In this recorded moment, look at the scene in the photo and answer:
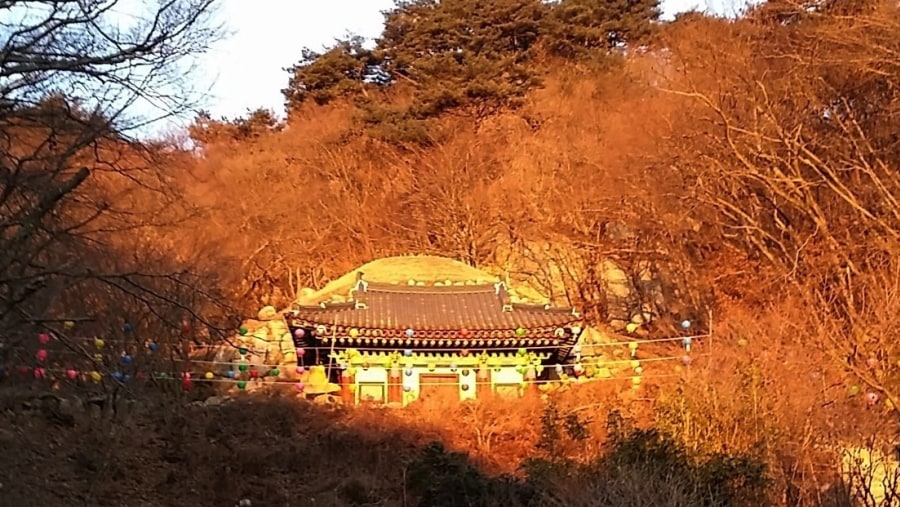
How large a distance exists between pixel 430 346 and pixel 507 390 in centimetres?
126

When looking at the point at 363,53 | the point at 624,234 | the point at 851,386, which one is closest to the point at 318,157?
the point at 363,53

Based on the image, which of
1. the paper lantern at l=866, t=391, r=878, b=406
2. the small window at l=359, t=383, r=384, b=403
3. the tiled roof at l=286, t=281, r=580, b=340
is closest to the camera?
the paper lantern at l=866, t=391, r=878, b=406

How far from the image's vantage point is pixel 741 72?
1447 cm

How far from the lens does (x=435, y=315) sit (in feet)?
46.1

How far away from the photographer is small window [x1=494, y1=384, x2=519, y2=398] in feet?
44.4

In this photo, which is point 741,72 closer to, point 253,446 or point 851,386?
point 851,386

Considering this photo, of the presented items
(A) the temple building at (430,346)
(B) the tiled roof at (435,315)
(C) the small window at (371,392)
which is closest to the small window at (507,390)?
(A) the temple building at (430,346)

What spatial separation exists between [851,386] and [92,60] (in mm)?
8914

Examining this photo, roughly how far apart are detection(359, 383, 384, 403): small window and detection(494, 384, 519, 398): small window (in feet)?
5.39

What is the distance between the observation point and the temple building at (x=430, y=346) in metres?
13.3

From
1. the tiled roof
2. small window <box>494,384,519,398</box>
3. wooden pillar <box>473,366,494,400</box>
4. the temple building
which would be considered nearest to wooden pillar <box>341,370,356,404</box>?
the temple building

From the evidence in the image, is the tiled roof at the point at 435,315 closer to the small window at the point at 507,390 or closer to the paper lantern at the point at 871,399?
the small window at the point at 507,390

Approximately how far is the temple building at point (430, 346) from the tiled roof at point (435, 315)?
14 mm

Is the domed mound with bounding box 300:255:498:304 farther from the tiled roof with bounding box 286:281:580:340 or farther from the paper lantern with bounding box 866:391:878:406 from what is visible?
the paper lantern with bounding box 866:391:878:406
